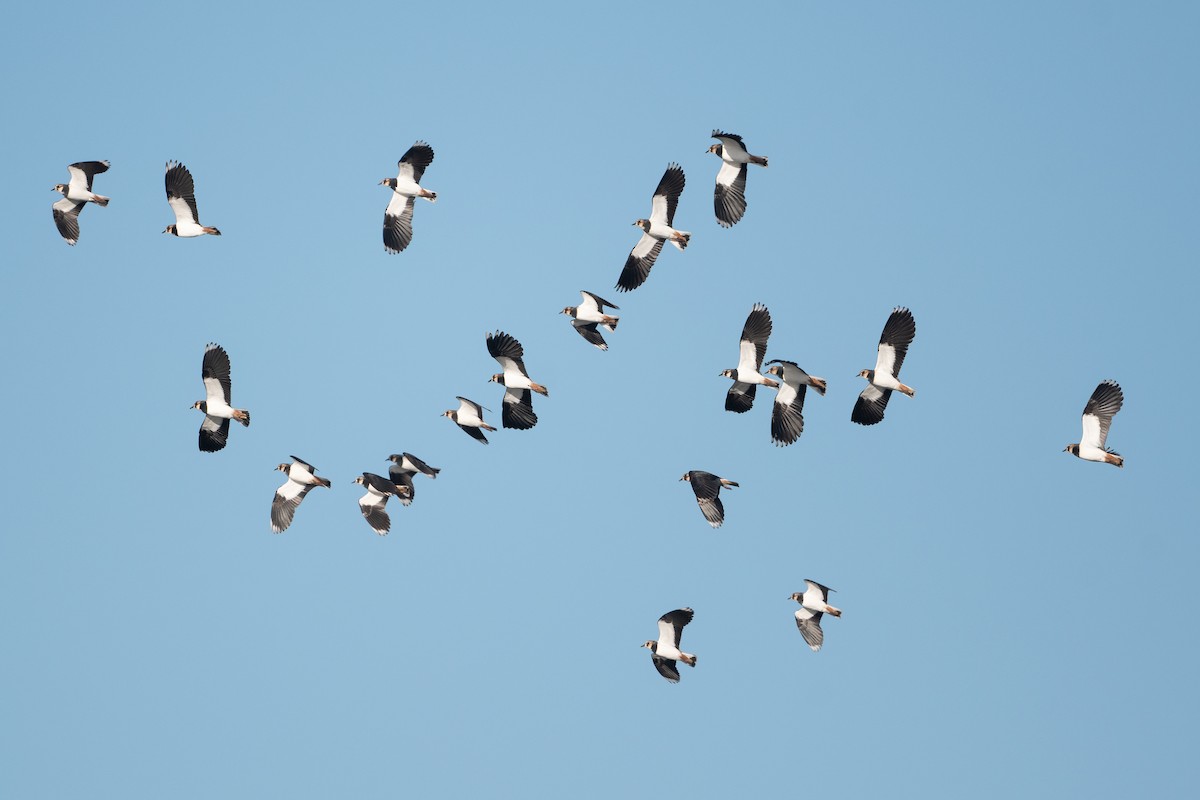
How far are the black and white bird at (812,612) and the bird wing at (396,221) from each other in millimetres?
17420

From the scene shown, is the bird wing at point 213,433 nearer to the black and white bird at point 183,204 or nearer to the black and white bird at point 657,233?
the black and white bird at point 183,204

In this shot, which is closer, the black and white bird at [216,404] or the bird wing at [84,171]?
the black and white bird at [216,404]

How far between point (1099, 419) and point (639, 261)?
14.9 metres

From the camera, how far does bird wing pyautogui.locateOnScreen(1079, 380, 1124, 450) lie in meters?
51.1

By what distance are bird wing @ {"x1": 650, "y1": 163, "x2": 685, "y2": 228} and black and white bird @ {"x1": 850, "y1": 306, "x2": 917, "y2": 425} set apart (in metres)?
7.91

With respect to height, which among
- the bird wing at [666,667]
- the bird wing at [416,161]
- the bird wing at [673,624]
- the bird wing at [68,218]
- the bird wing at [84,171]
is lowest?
the bird wing at [666,667]

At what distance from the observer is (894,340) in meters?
53.1

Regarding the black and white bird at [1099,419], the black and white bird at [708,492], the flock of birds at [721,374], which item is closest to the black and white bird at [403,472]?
the flock of birds at [721,374]

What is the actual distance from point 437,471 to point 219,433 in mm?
6678

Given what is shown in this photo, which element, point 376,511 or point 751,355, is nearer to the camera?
point 751,355

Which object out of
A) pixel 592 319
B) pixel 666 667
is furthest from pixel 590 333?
pixel 666 667

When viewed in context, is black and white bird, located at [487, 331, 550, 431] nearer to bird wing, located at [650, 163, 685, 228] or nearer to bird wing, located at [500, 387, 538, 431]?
bird wing, located at [500, 387, 538, 431]

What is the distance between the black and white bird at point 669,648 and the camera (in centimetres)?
5266

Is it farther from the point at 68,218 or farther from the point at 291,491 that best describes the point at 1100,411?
the point at 68,218
